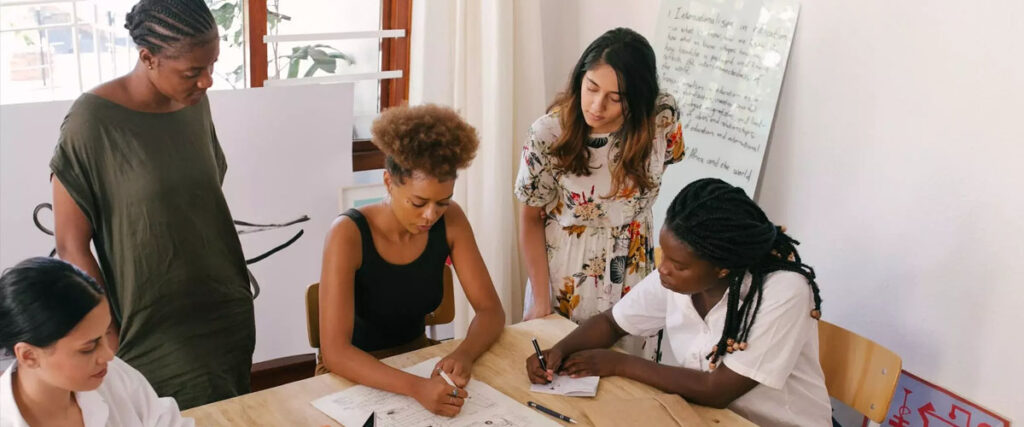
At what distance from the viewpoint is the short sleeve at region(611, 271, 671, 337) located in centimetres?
190

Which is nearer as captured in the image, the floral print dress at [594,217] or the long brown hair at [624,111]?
the long brown hair at [624,111]

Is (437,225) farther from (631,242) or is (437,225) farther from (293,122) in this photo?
(293,122)

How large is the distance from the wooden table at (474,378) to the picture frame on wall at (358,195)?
107 centimetres

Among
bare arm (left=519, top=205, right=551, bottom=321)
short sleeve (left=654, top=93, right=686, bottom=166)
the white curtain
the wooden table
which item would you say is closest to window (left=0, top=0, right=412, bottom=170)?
the white curtain

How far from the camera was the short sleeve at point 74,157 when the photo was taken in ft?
5.28

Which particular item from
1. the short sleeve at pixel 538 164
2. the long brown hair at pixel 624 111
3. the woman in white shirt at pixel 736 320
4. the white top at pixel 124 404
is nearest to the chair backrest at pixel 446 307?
the short sleeve at pixel 538 164

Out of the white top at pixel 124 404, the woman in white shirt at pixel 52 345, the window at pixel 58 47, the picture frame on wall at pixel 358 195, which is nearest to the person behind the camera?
the woman in white shirt at pixel 52 345

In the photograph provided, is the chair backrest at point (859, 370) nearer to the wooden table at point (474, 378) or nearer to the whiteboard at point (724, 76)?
the wooden table at point (474, 378)

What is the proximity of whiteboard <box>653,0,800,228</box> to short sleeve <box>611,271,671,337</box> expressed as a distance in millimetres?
872

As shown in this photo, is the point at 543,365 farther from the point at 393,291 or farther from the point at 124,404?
the point at 124,404

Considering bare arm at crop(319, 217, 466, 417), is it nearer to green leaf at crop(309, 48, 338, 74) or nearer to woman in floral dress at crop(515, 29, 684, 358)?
woman in floral dress at crop(515, 29, 684, 358)

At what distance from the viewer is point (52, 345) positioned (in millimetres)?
1232

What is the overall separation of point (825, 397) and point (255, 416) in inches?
44.5

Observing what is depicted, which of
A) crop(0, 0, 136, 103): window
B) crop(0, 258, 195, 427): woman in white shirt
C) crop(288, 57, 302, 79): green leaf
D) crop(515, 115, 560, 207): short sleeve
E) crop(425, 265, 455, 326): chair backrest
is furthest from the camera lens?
crop(288, 57, 302, 79): green leaf
